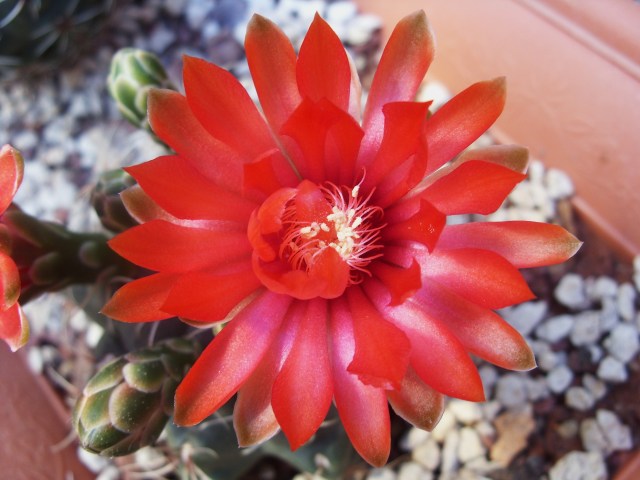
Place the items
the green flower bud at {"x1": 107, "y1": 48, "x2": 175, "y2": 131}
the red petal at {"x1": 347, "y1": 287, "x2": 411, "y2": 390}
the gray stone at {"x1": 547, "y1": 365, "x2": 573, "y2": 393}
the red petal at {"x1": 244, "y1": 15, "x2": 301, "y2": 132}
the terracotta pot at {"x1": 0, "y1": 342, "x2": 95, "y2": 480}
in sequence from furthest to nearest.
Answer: the gray stone at {"x1": 547, "y1": 365, "x2": 573, "y2": 393}
the terracotta pot at {"x1": 0, "y1": 342, "x2": 95, "y2": 480}
the green flower bud at {"x1": 107, "y1": 48, "x2": 175, "y2": 131}
the red petal at {"x1": 244, "y1": 15, "x2": 301, "y2": 132}
the red petal at {"x1": 347, "y1": 287, "x2": 411, "y2": 390}

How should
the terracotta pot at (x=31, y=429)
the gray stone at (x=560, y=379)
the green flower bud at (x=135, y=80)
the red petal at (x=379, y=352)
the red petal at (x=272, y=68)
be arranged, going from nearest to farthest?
the red petal at (x=379, y=352)
the red petal at (x=272, y=68)
the green flower bud at (x=135, y=80)
the terracotta pot at (x=31, y=429)
the gray stone at (x=560, y=379)

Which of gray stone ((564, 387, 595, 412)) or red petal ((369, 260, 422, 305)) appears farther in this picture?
gray stone ((564, 387, 595, 412))

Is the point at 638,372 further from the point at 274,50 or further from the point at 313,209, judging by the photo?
the point at 274,50

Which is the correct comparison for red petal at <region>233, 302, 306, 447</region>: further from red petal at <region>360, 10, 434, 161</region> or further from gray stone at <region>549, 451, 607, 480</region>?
gray stone at <region>549, 451, 607, 480</region>

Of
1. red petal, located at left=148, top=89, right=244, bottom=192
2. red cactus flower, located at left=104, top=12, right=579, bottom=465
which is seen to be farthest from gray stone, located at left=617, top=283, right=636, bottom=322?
red petal, located at left=148, top=89, right=244, bottom=192

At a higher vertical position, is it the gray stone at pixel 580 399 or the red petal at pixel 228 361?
the red petal at pixel 228 361

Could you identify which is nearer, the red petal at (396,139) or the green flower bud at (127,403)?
the red petal at (396,139)

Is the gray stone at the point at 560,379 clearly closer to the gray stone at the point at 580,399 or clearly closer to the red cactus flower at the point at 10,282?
the gray stone at the point at 580,399

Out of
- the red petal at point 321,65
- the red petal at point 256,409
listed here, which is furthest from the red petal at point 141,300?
the red petal at point 321,65
